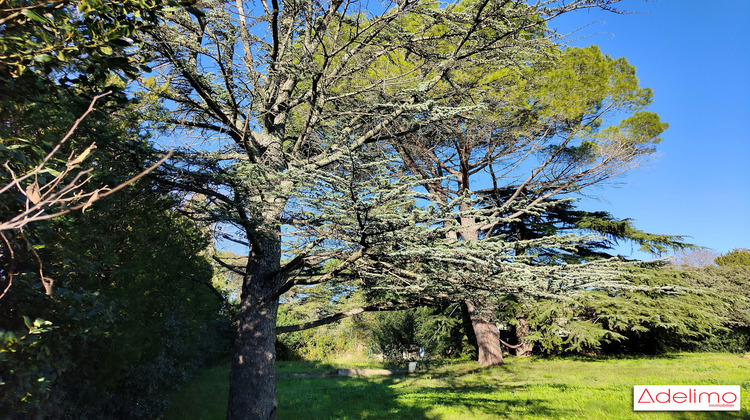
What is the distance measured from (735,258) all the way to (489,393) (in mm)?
32413

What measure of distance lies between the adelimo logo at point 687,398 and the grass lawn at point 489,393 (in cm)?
17

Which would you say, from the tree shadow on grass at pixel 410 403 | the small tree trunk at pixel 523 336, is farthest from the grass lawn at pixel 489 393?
the small tree trunk at pixel 523 336

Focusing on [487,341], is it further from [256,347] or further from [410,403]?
[256,347]

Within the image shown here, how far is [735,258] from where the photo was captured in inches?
1196

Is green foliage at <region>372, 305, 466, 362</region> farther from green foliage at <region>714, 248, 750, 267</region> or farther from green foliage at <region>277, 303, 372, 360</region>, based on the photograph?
green foliage at <region>714, 248, 750, 267</region>

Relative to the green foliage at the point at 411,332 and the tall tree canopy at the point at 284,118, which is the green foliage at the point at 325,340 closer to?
the green foliage at the point at 411,332

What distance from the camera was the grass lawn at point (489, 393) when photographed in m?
7.11

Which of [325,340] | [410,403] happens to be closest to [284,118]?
[410,403]

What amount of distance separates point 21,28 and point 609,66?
1499 cm

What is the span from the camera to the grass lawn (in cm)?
711

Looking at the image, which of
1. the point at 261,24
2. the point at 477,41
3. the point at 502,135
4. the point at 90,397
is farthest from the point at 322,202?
the point at 502,135

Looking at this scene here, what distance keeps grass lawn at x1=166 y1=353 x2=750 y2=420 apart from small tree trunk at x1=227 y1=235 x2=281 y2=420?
263 cm

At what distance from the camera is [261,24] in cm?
650

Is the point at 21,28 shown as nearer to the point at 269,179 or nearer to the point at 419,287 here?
the point at 269,179
